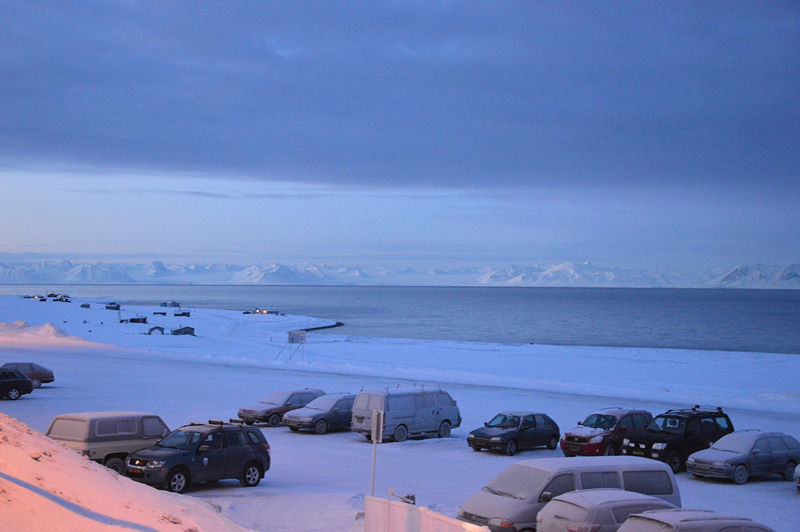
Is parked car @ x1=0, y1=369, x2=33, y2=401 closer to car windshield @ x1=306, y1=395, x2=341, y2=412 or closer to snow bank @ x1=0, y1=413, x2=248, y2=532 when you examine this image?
car windshield @ x1=306, y1=395, x2=341, y2=412

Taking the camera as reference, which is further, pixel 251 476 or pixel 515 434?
pixel 515 434

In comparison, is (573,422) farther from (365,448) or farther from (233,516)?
(233,516)

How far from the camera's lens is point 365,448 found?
22125 millimetres

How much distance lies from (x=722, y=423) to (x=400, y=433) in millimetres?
9480

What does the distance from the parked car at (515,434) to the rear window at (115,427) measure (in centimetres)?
958

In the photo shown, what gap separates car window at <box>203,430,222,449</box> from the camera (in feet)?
51.5

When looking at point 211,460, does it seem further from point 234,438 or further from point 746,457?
point 746,457

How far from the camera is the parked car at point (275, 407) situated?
26344 millimetres

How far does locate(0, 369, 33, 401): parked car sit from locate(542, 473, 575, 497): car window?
81.5 feet

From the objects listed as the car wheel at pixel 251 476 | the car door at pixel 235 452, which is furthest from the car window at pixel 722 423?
the car door at pixel 235 452

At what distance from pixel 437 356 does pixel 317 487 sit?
51494 millimetres

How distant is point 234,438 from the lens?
636 inches

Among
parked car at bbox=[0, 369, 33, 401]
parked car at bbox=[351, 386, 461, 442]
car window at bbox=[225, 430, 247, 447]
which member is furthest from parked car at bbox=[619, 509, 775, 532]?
parked car at bbox=[0, 369, 33, 401]

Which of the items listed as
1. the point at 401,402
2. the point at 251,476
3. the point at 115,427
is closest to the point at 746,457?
the point at 401,402
